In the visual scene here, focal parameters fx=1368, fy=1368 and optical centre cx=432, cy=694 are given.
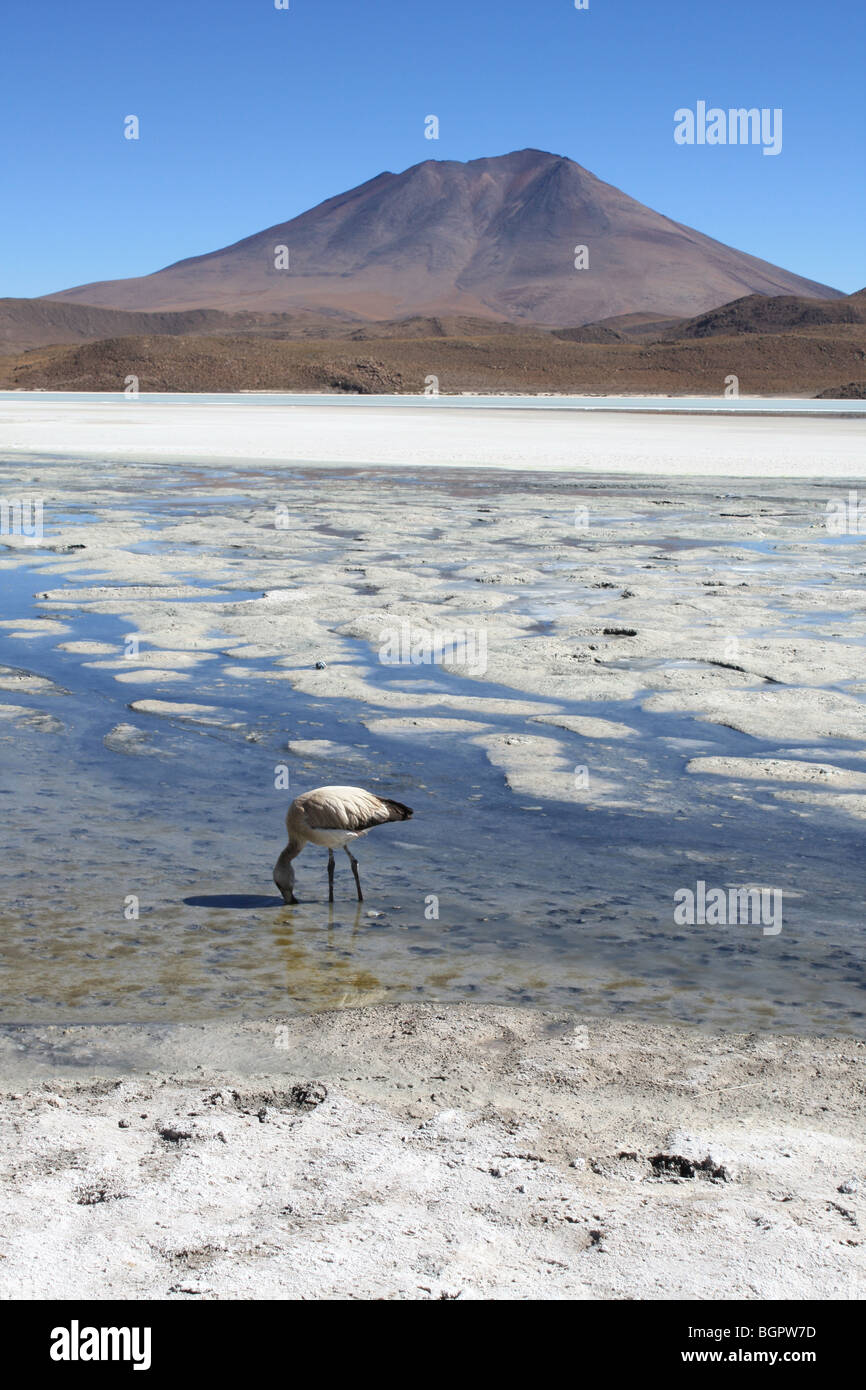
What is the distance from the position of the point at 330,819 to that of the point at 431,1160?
1.63 meters

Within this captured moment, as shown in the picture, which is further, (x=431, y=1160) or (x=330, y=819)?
(x=330, y=819)

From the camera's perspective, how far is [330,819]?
4.49 meters

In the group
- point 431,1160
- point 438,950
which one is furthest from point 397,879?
point 431,1160

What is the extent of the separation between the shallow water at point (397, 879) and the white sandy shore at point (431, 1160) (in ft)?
0.85

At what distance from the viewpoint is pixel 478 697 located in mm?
7523

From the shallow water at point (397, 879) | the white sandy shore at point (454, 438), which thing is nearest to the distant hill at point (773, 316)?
the white sandy shore at point (454, 438)

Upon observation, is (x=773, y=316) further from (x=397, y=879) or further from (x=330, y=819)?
(x=330, y=819)

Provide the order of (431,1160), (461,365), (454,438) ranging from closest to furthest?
(431,1160)
(454,438)
(461,365)

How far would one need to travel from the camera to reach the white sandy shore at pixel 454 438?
86.3 feet

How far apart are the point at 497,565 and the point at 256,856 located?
753 centimetres

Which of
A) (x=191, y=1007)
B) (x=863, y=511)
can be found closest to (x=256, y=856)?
(x=191, y=1007)

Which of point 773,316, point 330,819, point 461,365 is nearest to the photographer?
point 330,819

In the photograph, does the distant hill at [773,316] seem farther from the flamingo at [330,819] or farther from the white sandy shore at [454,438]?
the flamingo at [330,819]
